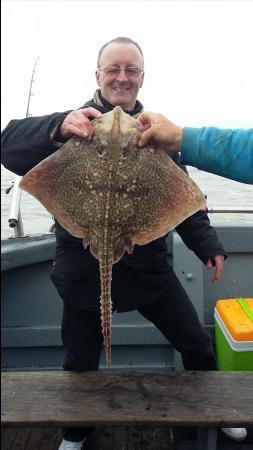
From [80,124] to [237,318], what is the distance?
2358mm

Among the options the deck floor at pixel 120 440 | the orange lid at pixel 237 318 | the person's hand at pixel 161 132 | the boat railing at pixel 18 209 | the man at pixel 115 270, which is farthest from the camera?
the boat railing at pixel 18 209

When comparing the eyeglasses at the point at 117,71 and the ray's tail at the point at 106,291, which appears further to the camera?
the eyeglasses at the point at 117,71

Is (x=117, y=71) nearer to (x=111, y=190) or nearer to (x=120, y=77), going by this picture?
(x=120, y=77)

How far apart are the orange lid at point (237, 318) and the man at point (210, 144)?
1739mm

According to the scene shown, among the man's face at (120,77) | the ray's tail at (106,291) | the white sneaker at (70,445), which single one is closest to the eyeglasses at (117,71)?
the man's face at (120,77)

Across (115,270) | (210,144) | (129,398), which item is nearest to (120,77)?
(210,144)

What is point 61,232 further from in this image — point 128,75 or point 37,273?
point 37,273

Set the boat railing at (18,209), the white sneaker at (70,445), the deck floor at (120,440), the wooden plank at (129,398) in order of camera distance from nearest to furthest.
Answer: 1. the wooden plank at (129,398)
2. the white sneaker at (70,445)
3. the deck floor at (120,440)
4. the boat railing at (18,209)

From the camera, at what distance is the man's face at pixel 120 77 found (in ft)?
8.32

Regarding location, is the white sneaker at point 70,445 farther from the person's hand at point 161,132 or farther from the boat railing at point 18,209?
the person's hand at point 161,132

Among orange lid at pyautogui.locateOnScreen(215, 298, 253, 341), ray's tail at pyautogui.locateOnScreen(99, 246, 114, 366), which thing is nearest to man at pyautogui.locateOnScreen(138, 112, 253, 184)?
ray's tail at pyautogui.locateOnScreen(99, 246, 114, 366)

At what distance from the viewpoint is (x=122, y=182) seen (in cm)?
216

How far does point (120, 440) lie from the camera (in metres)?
3.27

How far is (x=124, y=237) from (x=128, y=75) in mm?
1043
